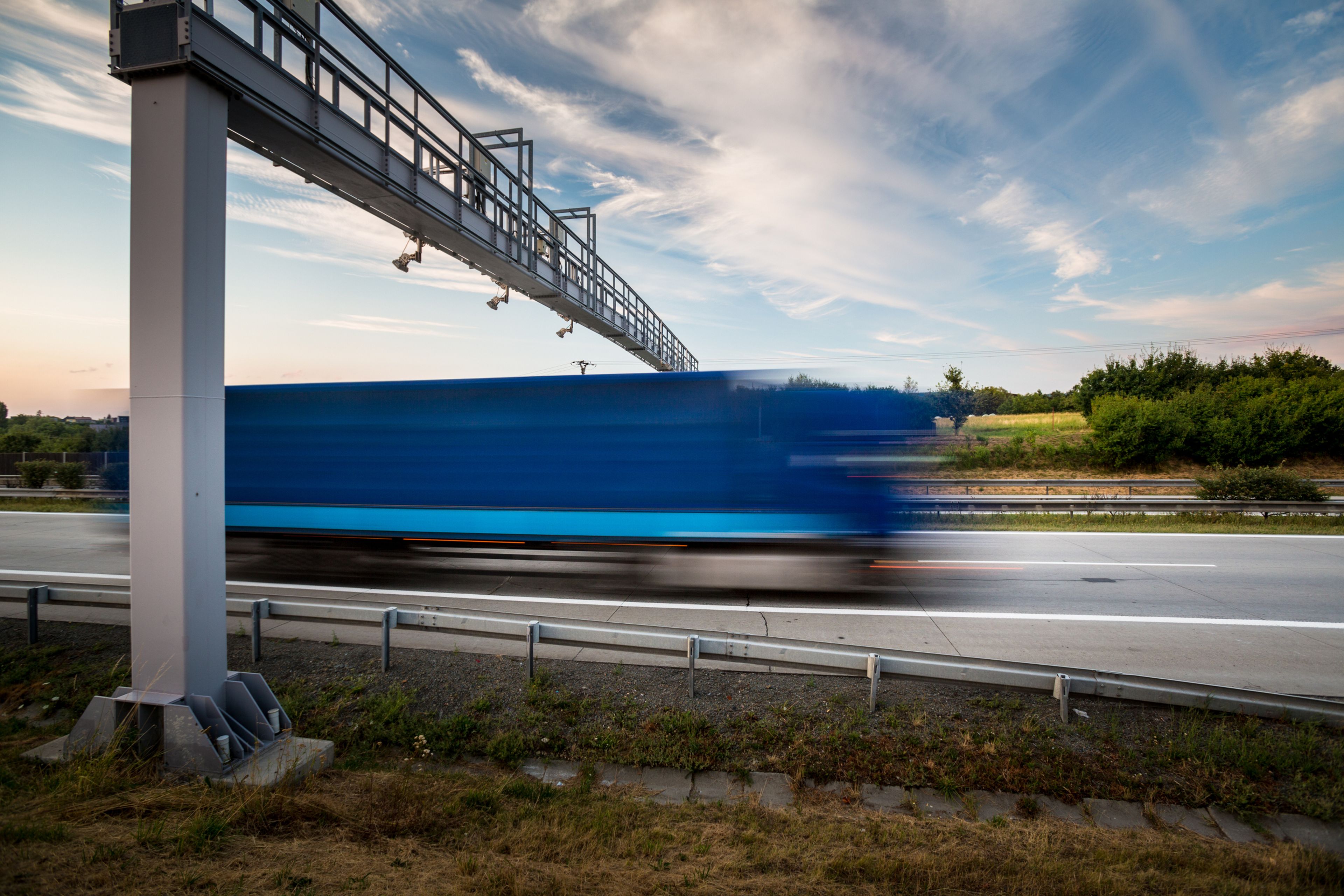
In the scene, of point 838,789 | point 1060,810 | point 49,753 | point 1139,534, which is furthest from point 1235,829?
point 1139,534

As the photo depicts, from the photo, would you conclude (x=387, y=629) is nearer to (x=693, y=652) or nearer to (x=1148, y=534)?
(x=693, y=652)

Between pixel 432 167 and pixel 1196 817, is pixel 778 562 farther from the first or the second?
pixel 432 167

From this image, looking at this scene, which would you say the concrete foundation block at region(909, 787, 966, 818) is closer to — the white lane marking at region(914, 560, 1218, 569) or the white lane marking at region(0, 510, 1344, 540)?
the white lane marking at region(914, 560, 1218, 569)

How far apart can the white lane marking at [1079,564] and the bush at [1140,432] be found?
23808 mm

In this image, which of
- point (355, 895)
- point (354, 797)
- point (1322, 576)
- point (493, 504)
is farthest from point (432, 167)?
point (1322, 576)

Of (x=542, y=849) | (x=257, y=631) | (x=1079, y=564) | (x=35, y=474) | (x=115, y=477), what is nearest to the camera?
(x=542, y=849)

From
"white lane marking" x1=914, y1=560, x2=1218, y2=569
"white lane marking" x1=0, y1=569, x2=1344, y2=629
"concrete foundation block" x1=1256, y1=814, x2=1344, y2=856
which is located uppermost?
"white lane marking" x1=914, y1=560, x2=1218, y2=569

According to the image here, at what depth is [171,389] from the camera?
3895mm

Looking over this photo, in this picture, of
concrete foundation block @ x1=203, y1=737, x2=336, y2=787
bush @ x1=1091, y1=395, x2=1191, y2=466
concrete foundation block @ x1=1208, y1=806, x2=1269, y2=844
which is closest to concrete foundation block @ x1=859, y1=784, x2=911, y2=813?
concrete foundation block @ x1=1208, y1=806, x2=1269, y2=844

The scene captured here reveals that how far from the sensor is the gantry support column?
12.8 feet

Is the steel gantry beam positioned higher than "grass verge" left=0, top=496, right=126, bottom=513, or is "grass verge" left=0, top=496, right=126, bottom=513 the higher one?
the steel gantry beam

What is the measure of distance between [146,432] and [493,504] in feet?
19.8

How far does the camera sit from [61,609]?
748cm

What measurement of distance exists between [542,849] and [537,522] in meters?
6.68
